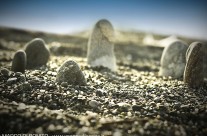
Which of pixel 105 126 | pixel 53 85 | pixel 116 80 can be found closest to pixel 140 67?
pixel 116 80

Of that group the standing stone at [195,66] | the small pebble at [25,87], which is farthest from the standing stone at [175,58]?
the small pebble at [25,87]

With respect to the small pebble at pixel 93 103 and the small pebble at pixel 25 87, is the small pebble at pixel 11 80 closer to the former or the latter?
the small pebble at pixel 25 87

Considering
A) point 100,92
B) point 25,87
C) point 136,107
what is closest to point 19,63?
point 25,87

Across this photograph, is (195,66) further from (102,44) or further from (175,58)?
(102,44)

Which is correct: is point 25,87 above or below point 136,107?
above

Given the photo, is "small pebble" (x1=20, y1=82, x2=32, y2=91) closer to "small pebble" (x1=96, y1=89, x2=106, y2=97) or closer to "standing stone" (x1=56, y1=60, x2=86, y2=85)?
"standing stone" (x1=56, y1=60, x2=86, y2=85)

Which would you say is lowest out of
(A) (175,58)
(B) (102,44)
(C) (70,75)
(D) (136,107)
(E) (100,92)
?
(D) (136,107)
